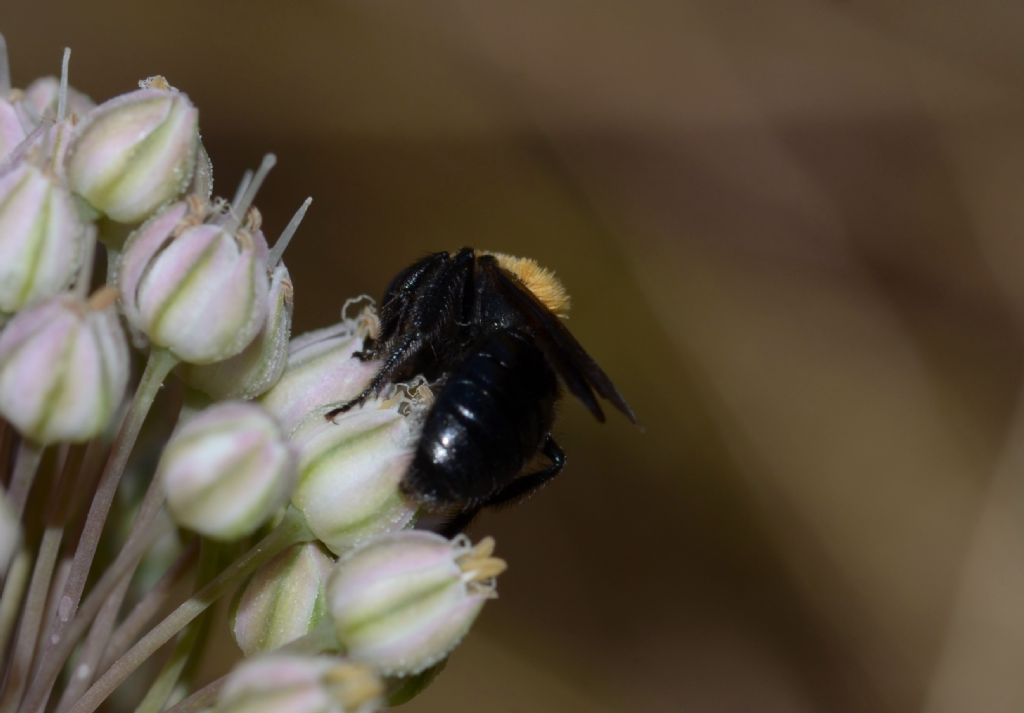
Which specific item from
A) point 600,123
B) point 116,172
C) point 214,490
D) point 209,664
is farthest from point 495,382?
point 600,123

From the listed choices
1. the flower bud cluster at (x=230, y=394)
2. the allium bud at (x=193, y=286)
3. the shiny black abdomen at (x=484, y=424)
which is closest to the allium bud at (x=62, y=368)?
the flower bud cluster at (x=230, y=394)

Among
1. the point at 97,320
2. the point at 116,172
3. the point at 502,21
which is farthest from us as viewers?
the point at 502,21

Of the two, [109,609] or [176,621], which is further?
[109,609]

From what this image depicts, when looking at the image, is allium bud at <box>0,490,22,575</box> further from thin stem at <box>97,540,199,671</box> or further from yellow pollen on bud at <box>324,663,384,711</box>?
yellow pollen on bud at <box>324,663,384,711</box>

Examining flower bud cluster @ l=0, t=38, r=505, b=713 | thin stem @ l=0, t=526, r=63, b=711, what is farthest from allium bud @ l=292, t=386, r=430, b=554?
thin stem @ l=0, t=526, r=63, b=711

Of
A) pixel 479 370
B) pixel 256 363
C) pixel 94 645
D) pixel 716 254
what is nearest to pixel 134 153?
pixel 256 363

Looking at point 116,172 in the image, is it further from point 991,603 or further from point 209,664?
point 991,603

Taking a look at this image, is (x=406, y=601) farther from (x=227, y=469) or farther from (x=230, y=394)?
(x=230, y=394)
